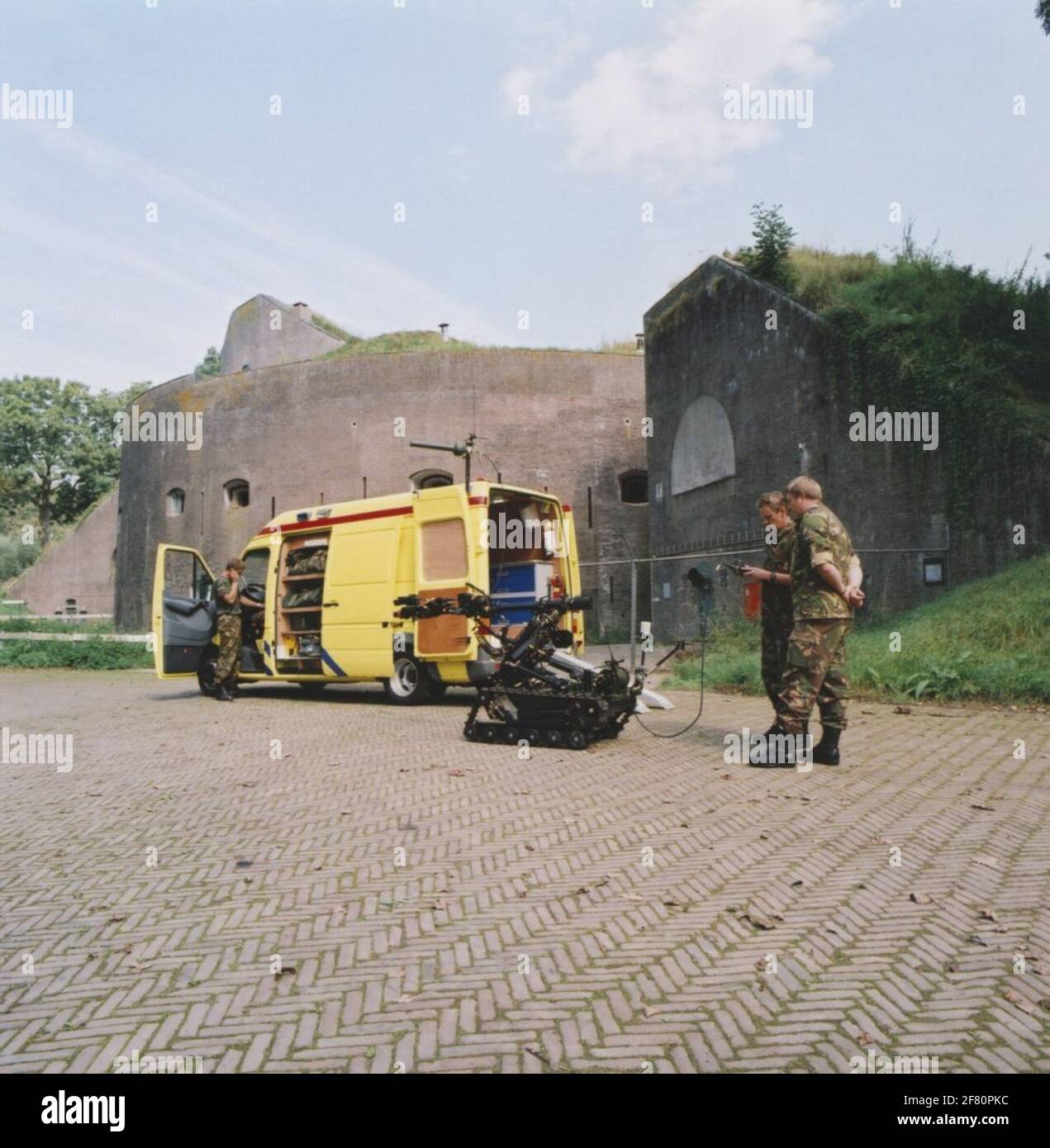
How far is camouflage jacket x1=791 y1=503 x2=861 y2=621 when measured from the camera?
6.25m

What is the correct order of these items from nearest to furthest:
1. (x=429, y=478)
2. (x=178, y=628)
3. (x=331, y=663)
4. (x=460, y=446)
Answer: (x=331, y=663)
(x=178, y=628)
(x=460, y=446)
(x=429, y=478)

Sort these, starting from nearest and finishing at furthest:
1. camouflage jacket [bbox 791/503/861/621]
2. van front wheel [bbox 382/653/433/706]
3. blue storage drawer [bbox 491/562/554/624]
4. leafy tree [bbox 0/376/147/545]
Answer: camouflage jacket [bbox 791/503/861/621] < van front wheel [bbox 382/653/433/706] < blue storage drawer [bbox 491/562/554/624] < leafy tree [bbox 0/376/147/545]

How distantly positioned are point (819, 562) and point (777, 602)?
87cm

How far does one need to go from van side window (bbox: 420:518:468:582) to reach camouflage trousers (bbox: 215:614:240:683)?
306cm

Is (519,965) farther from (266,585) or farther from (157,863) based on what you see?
(266,585)

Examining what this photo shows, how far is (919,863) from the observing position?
4.12m

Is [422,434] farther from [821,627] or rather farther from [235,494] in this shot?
[821,627]

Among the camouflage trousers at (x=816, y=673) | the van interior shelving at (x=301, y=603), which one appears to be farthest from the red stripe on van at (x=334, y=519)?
the camouflage trousers at (x=816, y=673)

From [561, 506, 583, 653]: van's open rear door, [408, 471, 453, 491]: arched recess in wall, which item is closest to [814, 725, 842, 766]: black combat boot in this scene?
[561, 506, 583, 653]: van's open rear door

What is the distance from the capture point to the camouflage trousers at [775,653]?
6.96 m

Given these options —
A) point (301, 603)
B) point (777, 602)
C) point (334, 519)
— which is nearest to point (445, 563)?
point (334, 519)

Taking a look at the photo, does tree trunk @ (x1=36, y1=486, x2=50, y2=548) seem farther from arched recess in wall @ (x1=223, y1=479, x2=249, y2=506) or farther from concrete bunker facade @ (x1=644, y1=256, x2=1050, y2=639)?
concrete bunker facade @ (x1=644, y1=256, x2=1050, y2=639)

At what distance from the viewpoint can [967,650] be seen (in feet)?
31.8
